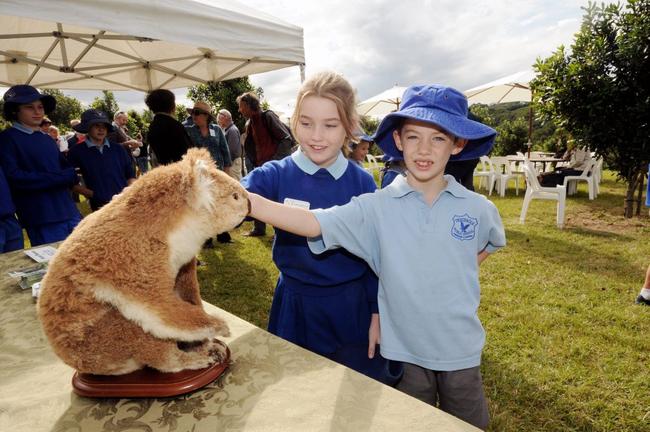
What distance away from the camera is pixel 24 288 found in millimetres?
1636

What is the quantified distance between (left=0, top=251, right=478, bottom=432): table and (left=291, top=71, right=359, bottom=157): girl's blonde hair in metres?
0.87

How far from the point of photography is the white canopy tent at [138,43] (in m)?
2.17

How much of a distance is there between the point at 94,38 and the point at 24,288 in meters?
3.63

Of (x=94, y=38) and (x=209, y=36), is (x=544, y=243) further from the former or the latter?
(x=94, y=38)

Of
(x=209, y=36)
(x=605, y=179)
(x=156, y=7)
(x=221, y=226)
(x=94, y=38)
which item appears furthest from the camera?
(x=605, y=179)

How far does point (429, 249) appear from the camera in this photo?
1.24 meters

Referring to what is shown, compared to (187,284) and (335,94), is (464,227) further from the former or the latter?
(187,284)

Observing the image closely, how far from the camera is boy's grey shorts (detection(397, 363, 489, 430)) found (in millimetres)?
1252

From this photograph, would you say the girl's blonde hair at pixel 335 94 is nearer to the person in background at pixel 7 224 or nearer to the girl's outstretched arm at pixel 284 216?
the girl's outstretched arm at pixel 284 216

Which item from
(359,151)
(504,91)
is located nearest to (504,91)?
(504,91)

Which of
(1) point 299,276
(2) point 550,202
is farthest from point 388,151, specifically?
(2) point 550,202

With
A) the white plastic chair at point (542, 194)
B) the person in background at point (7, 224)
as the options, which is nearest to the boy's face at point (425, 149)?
the person in background at point (7, 224)

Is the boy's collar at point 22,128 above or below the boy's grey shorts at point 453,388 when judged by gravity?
above

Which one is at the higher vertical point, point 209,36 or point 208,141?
point 209,36
